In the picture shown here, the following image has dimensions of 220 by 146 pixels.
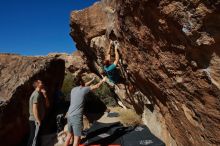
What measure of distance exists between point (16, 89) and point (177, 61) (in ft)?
21.2

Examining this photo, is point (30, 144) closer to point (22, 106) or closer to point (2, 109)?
point (2, 109)

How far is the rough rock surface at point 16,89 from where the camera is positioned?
8711 millimetres

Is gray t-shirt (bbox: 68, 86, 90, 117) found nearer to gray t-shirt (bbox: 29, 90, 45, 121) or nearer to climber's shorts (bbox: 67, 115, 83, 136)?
climber's shorts (bbox: 67, 115, 83, 136)

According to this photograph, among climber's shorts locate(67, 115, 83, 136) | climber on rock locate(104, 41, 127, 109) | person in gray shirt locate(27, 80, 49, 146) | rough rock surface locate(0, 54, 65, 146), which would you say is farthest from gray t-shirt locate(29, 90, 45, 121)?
rough rock surface locate(0, 54, 65, 146)

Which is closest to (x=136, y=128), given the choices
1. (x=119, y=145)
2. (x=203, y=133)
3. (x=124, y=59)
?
(x=119, y=145)

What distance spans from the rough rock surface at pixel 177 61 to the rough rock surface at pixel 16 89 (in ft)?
13.9

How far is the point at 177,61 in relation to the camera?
13.5 ft

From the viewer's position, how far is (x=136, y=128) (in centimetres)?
753

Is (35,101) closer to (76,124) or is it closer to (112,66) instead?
(76,124)

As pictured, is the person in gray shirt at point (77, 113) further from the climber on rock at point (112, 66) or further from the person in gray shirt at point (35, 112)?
the climber on rock at point (112, 66)

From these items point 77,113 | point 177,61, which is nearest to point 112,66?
point 77,113

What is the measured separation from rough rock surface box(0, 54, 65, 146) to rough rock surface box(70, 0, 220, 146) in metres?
4.23

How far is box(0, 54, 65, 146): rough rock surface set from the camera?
8.71 m

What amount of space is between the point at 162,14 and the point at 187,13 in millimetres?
545
